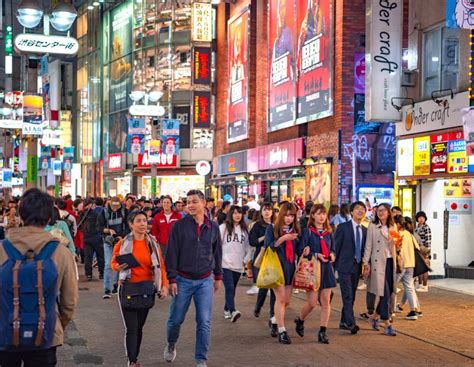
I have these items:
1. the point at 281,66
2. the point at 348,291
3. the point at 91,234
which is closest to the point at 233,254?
the point at 348,291

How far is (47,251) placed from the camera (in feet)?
16.9

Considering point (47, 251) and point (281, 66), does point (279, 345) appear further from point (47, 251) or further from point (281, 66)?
point (281, 66)

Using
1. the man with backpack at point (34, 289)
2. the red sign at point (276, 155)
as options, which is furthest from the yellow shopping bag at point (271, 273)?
the red sign at point (276, 155)

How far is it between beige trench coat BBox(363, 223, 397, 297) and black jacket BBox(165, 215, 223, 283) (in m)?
3.28

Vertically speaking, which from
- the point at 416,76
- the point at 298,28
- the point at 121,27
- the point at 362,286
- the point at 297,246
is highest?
the point at 121,27

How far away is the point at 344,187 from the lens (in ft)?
82.5

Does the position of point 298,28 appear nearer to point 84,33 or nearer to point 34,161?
point 34,161

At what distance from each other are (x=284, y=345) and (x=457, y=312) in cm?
461

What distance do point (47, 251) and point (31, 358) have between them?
2.18 ft

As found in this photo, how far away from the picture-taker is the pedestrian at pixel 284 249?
424 inches

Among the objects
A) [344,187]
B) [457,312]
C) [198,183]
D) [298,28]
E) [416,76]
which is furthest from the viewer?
[198,183]

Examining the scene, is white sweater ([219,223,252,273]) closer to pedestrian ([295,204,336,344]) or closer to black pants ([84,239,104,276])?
pedestrian ([295,204,336,344])

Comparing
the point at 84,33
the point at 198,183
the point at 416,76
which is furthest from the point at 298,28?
the point at 84,33

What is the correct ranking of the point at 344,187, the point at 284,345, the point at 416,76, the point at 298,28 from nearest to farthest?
the point at 284,345 → the point at 416,76 → the point at 344,187 → the point at 298,28
